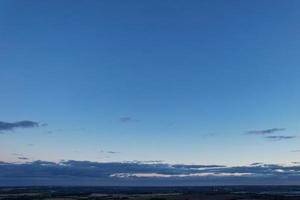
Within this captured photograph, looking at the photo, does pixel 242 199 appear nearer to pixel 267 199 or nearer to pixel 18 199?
pixel 267 199

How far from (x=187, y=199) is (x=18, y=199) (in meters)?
35.7

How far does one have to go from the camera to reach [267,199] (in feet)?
334

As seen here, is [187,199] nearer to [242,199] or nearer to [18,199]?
[242,199]

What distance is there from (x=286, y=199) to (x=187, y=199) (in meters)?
19.8

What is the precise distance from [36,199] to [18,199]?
12.4ft

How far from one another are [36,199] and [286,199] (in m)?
51.5

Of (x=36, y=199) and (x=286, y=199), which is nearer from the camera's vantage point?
(x=286, y=199)

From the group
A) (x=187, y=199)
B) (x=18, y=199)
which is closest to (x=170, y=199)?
(x=187, y=199)

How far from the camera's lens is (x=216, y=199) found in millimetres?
101875

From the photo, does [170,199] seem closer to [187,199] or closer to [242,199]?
[187,199]

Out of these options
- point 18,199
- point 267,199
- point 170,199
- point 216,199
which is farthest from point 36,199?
point 267,199

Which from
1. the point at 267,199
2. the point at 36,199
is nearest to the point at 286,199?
the point at 267,199

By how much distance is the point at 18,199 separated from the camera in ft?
343

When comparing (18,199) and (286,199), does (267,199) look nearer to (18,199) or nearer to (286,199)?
(286,199)
